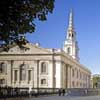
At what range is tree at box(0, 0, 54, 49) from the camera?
61.7 feet

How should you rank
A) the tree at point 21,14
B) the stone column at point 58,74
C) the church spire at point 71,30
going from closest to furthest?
the tree at point 21,14
the stone column at point 58,74
the church spire at point 71,30

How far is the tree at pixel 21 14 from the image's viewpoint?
741 inches

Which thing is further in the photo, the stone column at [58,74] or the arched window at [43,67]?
the arched window at [43,67]

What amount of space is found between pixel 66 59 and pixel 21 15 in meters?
90.8

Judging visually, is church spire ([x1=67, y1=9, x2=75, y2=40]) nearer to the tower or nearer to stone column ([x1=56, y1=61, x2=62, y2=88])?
the tower

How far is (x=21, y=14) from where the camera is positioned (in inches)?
765

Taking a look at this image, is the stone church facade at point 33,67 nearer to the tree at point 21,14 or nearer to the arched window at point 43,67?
the arched window at point 43,67

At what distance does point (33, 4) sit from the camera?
19.2 metres

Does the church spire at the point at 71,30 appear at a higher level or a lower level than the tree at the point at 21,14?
higher

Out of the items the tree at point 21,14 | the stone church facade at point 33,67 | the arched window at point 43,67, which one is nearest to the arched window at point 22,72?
the stone church facade at point 33,67

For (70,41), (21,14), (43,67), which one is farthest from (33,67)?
(21,14)

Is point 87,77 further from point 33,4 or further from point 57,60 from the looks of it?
point 33,4

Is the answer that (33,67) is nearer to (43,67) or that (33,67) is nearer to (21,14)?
(43,67)

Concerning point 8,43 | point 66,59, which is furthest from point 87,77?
point 8,43
